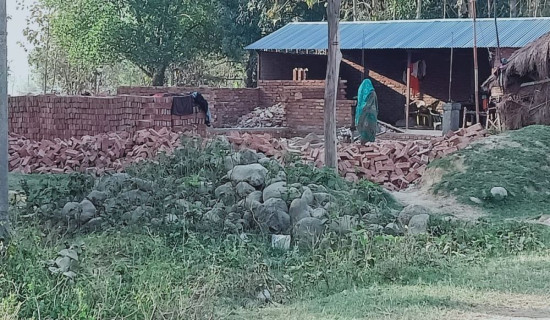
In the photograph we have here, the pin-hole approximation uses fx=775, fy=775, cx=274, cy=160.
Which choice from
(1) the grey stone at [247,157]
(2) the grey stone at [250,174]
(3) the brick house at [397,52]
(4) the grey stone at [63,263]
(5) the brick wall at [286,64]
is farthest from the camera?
(5) the brick wall at [286,64]

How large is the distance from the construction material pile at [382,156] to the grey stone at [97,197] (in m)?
3.71

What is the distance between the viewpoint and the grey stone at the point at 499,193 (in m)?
10.2

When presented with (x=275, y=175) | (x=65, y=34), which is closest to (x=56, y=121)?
(x=275, y=175)

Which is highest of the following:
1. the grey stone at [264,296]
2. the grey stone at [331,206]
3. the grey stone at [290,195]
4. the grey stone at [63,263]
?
the grey stone at [290,195]

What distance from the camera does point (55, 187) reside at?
8.82m

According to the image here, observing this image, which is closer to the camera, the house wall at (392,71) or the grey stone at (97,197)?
the grey stone at (97,197)

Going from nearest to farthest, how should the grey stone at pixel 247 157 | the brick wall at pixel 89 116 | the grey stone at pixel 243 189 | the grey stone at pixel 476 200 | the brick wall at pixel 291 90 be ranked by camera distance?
the grey stone at pixel 243 189
the grey stone at pixel 247 157
the grey stone at pixel 476 200
the brick wall at pixel 89 116
the brick wall at pixel 291 90

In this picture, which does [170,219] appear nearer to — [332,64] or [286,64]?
[332,64]

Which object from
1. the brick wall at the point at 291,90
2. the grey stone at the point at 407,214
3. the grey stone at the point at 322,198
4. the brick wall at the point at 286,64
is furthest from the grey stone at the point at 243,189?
the brick wall at the point at 286,64

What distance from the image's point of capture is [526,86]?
1583cm

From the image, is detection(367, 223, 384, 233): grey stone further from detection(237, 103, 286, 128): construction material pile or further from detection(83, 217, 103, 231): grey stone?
detection(237, 103, 286, 128): construction material pile

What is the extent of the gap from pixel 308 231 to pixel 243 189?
121cm

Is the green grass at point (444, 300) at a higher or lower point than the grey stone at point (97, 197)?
lower

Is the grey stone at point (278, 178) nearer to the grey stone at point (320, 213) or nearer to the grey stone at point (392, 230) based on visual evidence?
the grey stone at point (320, 213)
